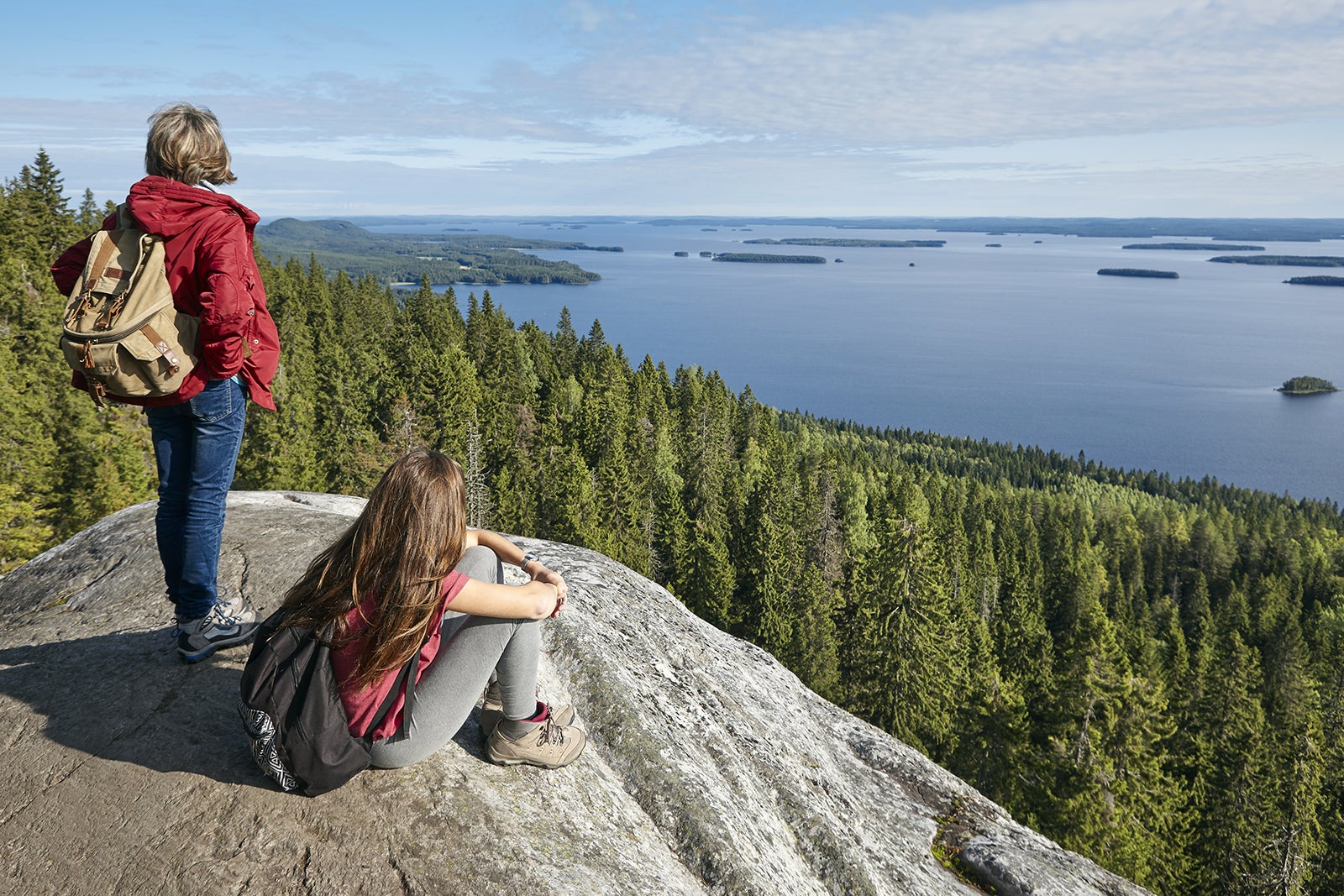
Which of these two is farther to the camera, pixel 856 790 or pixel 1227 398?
pixel 1227 398

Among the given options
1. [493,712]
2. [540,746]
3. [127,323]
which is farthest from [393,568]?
[127,323]

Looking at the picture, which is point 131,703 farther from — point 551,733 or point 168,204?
point 168,204

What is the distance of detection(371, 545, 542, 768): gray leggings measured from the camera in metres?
4.74

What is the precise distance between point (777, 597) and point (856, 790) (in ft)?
103

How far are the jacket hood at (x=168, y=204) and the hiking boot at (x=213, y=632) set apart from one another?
3.02 meters

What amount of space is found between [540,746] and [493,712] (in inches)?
16.8

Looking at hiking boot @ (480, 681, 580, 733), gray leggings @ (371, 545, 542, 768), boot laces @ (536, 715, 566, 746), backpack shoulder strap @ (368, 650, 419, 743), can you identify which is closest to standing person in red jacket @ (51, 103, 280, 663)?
gray leggings @ (371, 545, 542, 768)

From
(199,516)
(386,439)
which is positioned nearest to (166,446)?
(199,516)

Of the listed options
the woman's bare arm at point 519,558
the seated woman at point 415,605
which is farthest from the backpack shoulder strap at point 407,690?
the woman's bare arm at point 519,558

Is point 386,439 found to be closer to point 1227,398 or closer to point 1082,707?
point 1082,707

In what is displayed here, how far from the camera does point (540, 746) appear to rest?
5641mm

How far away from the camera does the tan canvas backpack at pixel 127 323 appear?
192 inches

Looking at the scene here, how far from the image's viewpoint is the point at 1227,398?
165 metres

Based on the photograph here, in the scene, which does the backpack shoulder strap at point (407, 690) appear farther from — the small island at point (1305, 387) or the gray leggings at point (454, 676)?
the small island at point (1305, 387)
